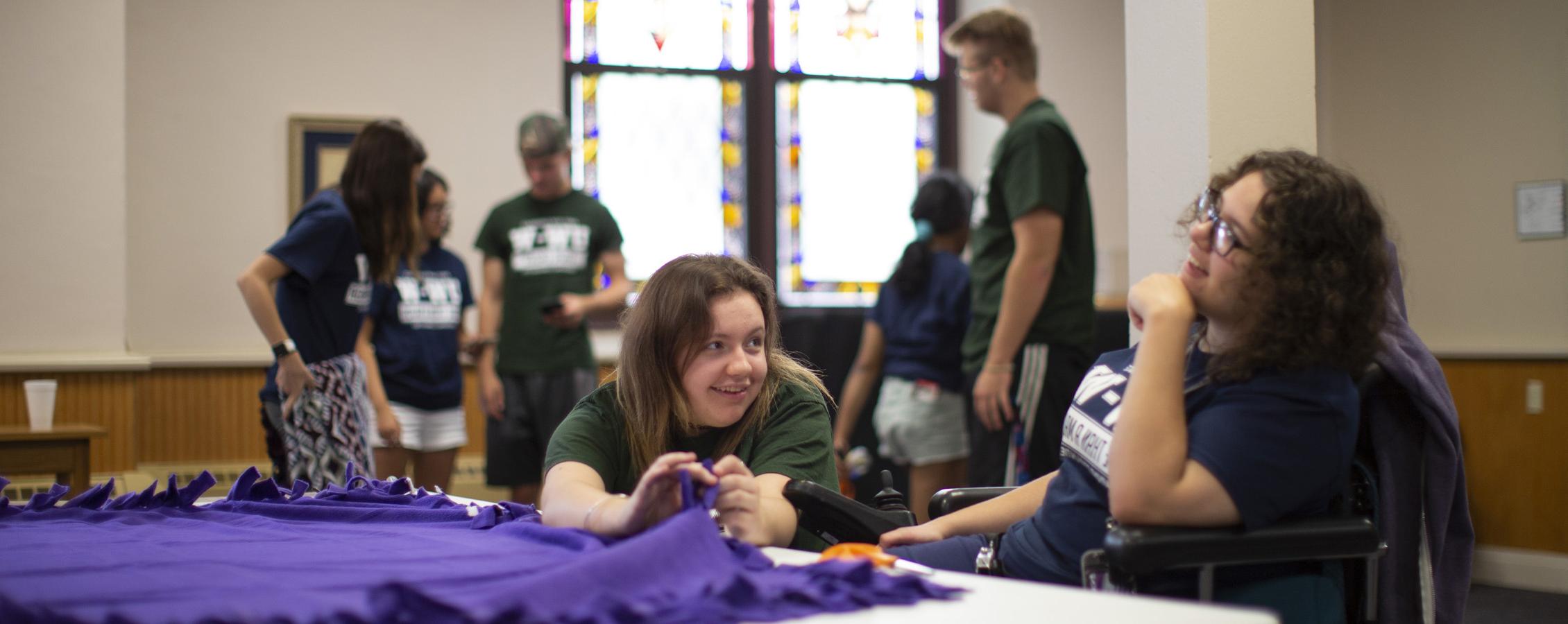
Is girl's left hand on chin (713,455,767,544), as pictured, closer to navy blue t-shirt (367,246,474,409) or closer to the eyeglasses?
the eyeglasses

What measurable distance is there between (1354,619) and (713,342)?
2.91 feet

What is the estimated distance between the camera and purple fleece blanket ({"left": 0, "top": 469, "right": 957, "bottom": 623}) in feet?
3.10

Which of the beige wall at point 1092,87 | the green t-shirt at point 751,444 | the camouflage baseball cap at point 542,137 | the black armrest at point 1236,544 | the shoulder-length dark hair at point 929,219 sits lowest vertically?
the black armrest at point 1236,544

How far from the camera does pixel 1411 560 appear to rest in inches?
58.8

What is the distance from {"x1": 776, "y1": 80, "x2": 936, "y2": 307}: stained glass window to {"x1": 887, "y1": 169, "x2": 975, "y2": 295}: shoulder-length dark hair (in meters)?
2.18

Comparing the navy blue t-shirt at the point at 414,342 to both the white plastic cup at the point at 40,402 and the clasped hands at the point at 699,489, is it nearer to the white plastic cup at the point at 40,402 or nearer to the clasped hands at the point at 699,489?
the white plastic cup at the point at 40,402

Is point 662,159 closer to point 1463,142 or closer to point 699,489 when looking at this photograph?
point 1463,142

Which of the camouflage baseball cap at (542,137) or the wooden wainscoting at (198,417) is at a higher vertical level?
the camouflage baseball cap at (542,137)

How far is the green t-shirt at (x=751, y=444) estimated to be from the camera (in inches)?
63.1

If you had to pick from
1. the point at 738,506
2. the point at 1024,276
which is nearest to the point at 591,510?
the point at 738,506

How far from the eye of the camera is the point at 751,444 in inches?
65.7

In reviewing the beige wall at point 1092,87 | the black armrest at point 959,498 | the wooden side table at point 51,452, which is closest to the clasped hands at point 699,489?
the black armrest at point 959,498

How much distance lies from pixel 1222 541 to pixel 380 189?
2371 mm

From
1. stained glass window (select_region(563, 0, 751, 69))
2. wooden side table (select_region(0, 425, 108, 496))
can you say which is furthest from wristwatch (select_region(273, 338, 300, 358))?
stained glass window (select_region(563, 0, 751, 69))
